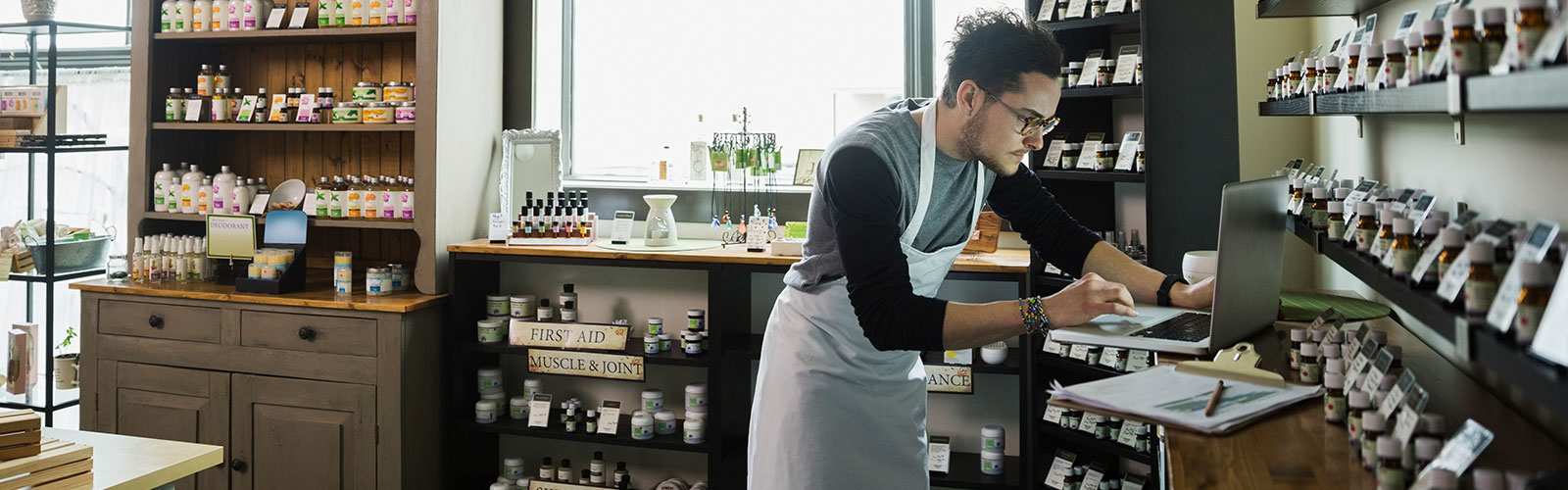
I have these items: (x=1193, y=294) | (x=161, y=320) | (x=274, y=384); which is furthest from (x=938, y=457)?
(x=161, y=320)

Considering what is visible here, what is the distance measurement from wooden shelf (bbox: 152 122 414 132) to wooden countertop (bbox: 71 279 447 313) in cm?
55

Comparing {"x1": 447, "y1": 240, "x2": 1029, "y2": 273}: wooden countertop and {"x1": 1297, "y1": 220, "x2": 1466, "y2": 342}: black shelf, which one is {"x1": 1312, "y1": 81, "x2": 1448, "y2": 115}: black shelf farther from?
{"x1": 447, "y1": 240, "x2": 1029, "y2": 273}: wooden countertop

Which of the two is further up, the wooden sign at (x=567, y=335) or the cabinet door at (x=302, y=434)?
the wooden sign at (x=567, y=335)

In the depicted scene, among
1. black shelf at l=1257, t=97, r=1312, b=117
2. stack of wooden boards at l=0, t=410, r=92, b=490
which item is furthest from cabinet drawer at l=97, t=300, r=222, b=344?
black shelf at l=1257, t=97, r=1312, b=117

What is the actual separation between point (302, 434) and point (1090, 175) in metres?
2.64

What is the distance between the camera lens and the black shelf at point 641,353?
3.87m

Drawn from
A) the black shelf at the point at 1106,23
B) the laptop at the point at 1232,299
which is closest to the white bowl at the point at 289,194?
the black shelf at the point at 1106,23

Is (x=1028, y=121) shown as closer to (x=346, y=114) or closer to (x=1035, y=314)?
(x=1035, y=314)

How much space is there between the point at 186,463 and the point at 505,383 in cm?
196

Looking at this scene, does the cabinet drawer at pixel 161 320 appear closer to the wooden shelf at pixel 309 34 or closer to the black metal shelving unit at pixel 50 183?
the black metal shelving unit at pixel 50 183

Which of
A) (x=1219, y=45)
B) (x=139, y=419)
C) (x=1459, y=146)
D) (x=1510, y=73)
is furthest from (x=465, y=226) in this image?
(x=1510, y=73)

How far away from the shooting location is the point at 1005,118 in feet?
7.09

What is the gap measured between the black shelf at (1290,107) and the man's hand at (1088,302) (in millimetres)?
519

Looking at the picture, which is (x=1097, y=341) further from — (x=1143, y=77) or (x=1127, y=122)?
(x=1127, y=122)
